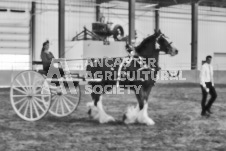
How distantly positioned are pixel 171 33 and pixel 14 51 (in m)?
12.2

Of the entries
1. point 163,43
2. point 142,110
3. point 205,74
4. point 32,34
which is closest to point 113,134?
point 142,110

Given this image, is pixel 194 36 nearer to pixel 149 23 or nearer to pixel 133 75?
pixel 149 23

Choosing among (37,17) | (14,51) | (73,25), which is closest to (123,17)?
(73,25)

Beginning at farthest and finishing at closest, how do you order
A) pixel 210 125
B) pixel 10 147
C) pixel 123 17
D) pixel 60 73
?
pixel 123 17 → pixel 60 73 → pixel 210 125 → pixel 10 147

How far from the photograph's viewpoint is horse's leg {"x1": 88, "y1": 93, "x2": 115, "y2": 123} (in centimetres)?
895

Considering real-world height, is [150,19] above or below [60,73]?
above

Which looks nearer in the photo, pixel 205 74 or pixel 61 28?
pixel 205 74

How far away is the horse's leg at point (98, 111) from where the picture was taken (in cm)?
895

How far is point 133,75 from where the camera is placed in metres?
8.85

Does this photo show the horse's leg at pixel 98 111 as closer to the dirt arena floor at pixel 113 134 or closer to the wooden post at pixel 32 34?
the dirt arena floor at pixel 113 134

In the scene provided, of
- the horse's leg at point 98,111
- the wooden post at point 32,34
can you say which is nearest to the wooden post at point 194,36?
the wooden post at point 32,34

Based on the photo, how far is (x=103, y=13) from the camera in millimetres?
29578

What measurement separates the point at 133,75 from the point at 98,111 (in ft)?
3.58

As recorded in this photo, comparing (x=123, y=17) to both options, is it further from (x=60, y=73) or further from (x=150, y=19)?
(x=60, y=73)
